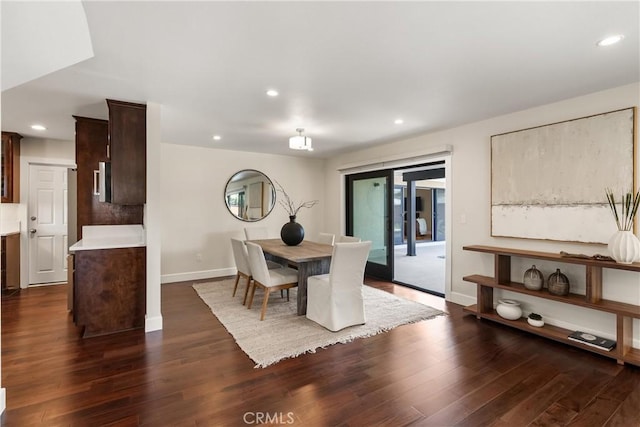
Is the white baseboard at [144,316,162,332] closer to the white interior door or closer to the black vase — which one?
the black vase

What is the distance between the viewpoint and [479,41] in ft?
6.31

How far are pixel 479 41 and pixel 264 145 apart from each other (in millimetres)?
3741

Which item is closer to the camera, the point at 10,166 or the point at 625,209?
the point at 625,209

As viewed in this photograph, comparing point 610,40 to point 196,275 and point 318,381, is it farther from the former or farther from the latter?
point 196,275

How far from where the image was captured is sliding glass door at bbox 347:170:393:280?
5.26m

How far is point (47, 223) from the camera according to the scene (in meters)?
4.80

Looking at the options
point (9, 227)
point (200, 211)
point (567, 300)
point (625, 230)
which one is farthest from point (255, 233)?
point (625, 230)

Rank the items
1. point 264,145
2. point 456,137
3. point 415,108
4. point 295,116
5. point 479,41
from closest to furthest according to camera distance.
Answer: point 479,41, point 415,108, point 295,116, point 456,137, point 264,145

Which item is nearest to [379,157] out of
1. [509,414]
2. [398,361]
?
[398,361]

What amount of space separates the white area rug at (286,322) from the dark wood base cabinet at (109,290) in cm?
86

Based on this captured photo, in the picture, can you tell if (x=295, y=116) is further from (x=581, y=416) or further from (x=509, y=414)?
(x=581, y=416)

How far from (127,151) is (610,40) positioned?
401 centimetres

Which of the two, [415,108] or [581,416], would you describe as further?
[415,108]

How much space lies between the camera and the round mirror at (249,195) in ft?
18.2
